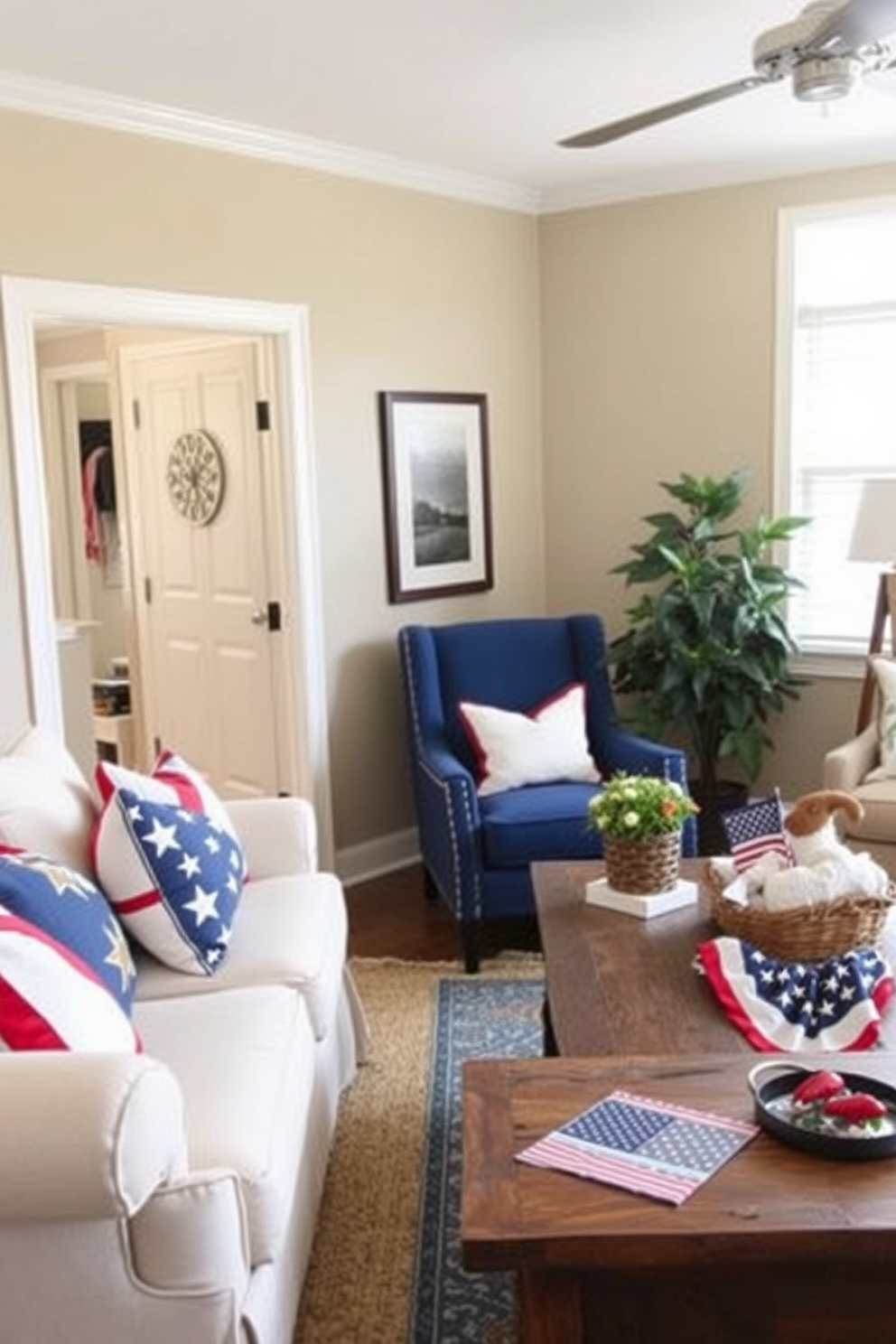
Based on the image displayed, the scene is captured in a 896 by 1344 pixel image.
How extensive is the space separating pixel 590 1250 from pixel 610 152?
3.90 metres

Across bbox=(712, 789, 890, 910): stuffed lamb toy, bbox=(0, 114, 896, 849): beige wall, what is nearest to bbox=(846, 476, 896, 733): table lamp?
bbox=(0, 114, 896, 849): beige wall

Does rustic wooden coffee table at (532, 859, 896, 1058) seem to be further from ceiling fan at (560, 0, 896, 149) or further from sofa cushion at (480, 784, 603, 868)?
ceiling fan at (560, 0, 896, 149)

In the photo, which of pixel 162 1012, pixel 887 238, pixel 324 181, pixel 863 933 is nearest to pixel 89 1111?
pixel 162 1012

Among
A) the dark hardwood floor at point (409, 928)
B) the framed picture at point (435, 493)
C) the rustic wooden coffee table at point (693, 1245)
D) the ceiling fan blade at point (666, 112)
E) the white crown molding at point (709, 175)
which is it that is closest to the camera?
the rustic wooden coffee table at point (693, 1245)

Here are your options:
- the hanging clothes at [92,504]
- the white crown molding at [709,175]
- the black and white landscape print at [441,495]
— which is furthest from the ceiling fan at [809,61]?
the hanging clothes at [92,504]

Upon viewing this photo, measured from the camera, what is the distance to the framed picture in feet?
15.2

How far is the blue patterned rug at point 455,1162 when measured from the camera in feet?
7.11

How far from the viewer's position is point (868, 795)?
371 cm

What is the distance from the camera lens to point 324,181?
4.27 meters

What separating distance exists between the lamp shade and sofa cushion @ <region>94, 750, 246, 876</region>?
7.62ft

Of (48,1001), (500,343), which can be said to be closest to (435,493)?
(500,343)

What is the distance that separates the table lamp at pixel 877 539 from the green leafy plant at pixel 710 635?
0.36 meters

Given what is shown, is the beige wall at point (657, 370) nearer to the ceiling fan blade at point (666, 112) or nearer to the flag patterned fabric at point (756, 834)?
the ceiling fan blade at point (666, 112)

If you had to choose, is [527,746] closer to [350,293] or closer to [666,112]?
[350,293]
